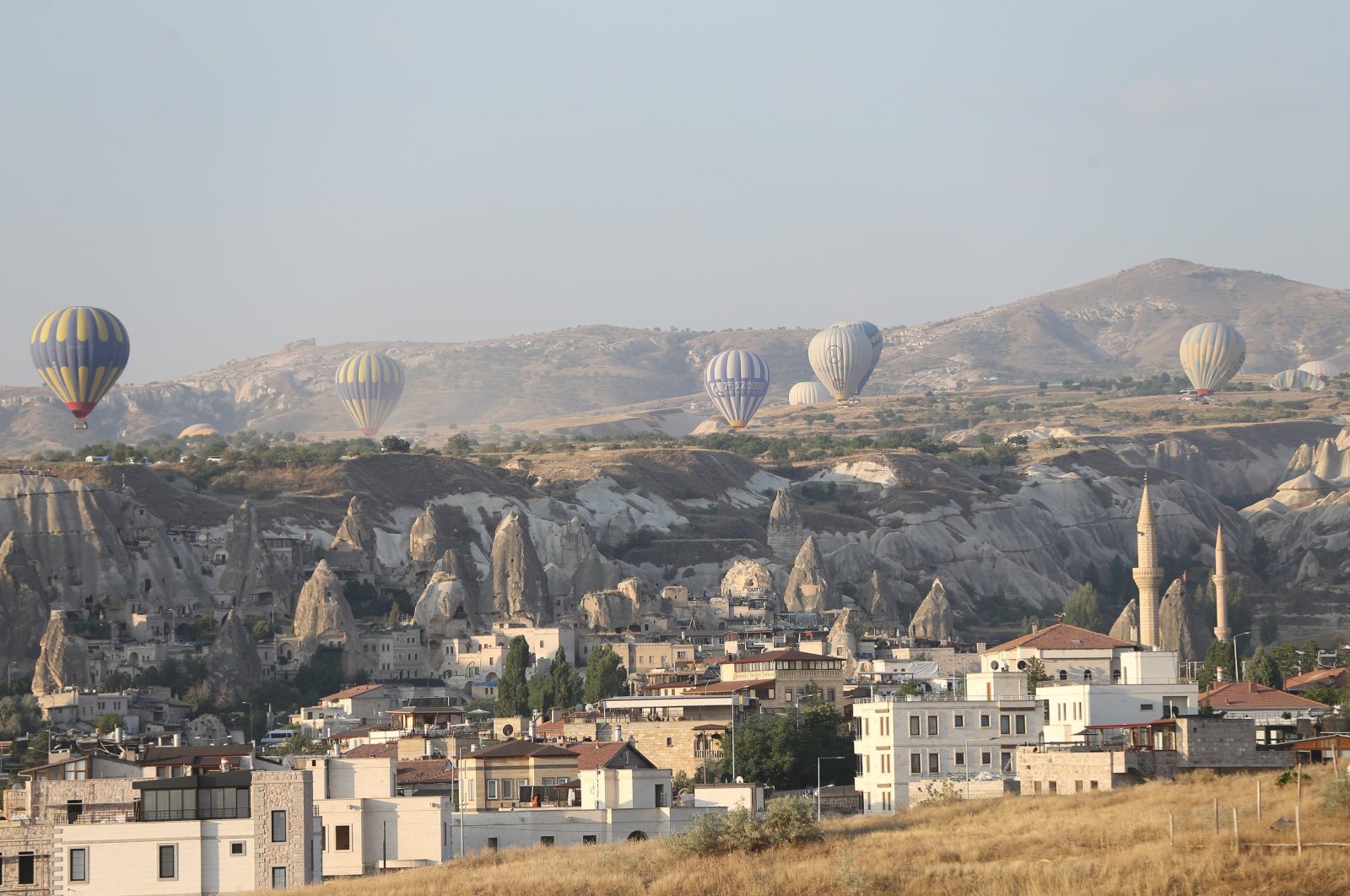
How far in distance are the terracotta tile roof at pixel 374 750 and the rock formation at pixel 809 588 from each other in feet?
233

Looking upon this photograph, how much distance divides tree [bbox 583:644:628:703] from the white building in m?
40.4

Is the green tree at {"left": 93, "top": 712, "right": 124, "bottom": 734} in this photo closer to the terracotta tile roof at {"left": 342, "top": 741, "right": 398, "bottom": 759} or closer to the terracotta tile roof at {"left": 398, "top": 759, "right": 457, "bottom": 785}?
the terracotta tile roof at {"left": 342, "top": 741, "right": 398, "bottom": 759}

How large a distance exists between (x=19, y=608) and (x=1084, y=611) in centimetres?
6070

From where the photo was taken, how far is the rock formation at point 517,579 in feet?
513

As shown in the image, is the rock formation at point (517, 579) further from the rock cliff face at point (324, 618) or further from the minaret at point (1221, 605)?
the minaret at point (1221, 605)

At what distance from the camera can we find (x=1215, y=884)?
4450 centimetres

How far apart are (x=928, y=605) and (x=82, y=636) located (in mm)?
46800

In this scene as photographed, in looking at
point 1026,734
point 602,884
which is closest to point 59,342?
point 1026,734

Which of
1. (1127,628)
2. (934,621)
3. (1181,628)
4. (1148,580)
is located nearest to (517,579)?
(934,621)

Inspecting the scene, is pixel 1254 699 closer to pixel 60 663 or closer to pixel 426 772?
pixel 426 772

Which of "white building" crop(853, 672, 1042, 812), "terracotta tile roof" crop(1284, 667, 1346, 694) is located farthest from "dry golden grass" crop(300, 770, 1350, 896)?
"terracotta tile roof" crop(1284, 667, 1346, 694)

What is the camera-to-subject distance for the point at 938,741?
72062 millimetres

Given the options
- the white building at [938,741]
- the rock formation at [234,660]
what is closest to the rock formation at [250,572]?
the rock formation at [234,660]

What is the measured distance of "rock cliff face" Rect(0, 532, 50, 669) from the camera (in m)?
139
